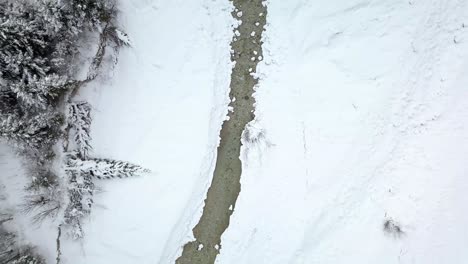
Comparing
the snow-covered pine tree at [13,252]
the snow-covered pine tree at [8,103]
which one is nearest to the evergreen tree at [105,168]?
the snow-covered pine tree at [8,103]

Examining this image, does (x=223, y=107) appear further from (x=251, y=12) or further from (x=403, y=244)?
(x=403, y=244)

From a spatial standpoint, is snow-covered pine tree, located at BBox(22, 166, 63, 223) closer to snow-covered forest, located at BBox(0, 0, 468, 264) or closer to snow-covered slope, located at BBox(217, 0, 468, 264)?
snow-covered forest, located at BBox(0, 0, 468, 264)

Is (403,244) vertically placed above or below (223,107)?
below

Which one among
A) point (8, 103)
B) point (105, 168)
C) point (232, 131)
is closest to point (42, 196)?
point (105, 168)

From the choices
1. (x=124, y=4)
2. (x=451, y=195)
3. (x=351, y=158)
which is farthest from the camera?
(x=124, y=4)

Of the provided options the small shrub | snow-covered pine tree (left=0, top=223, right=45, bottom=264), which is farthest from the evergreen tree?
the small shrub

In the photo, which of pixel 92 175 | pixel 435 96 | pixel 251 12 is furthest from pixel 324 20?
pixel 92 175

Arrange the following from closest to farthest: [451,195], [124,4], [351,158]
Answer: [451,195], [351,158], [124,4]
